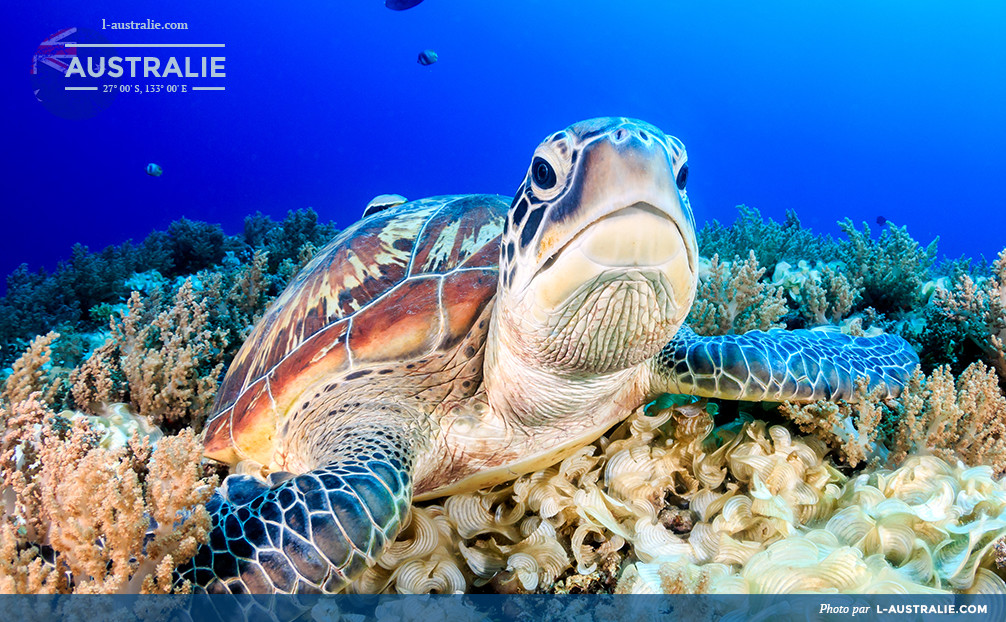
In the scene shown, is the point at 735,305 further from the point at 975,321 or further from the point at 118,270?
the point at 118,270

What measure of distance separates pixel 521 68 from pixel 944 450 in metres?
93.4

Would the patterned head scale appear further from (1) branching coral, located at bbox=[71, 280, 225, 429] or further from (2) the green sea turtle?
(1) branching coral, located at bbox=[71, 280, 225, 429]

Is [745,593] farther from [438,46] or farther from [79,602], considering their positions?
[438,46]

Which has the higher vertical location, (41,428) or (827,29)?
(827,29)

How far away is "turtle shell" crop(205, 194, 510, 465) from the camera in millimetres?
1720

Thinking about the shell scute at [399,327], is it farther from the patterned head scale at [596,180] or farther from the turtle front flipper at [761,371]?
the turtle front flipper at [761,371]

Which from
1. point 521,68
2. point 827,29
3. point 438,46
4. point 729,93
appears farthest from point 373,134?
point 827,29

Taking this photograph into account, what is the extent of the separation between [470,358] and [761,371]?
3.36ft

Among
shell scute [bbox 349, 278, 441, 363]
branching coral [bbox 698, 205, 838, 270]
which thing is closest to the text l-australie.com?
shell scute [bbox 349, 278, 441, 363]

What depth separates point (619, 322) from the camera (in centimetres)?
116

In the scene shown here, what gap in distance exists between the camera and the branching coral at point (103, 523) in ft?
3.20

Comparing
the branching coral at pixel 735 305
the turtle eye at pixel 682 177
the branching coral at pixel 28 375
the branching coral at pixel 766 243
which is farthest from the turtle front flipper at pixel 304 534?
the branching coral at pixel 766 243

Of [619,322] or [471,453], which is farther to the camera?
[471,453]

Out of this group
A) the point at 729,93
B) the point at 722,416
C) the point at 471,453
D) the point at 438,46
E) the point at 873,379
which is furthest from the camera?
the point at 729,93
